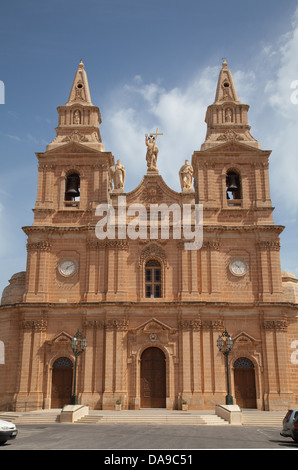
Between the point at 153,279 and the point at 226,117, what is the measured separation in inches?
580

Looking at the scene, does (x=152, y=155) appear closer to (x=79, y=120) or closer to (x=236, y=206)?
(x=79, y=120)

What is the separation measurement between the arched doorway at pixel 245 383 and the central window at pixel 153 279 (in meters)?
7.21

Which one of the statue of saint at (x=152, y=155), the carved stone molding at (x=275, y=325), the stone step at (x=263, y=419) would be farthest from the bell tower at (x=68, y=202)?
the stone step at (x=263, y=419)

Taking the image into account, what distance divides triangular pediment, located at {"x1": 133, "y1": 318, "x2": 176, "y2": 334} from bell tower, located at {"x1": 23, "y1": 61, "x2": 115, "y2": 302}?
4619 millimetres

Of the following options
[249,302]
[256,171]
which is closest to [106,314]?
[249,302]

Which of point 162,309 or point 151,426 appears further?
point 162,309

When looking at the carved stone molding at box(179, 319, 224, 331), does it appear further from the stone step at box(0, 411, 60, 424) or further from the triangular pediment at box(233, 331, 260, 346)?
the stone step at box(0, 411, 60, 424)

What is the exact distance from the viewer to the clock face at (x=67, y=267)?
110ft

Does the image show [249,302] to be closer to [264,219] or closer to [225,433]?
[264,219]

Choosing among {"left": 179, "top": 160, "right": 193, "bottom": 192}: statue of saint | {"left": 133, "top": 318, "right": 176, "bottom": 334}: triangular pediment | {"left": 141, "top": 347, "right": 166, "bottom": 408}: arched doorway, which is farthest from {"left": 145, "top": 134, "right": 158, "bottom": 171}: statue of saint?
{"left": 141, "top": 347, "right": 166, "bottom": 408}: arched doorway

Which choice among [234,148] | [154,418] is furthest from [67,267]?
[234,148]

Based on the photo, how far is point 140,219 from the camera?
34594 mm

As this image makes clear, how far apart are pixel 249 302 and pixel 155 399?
902 centimetres

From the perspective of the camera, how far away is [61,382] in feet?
103
